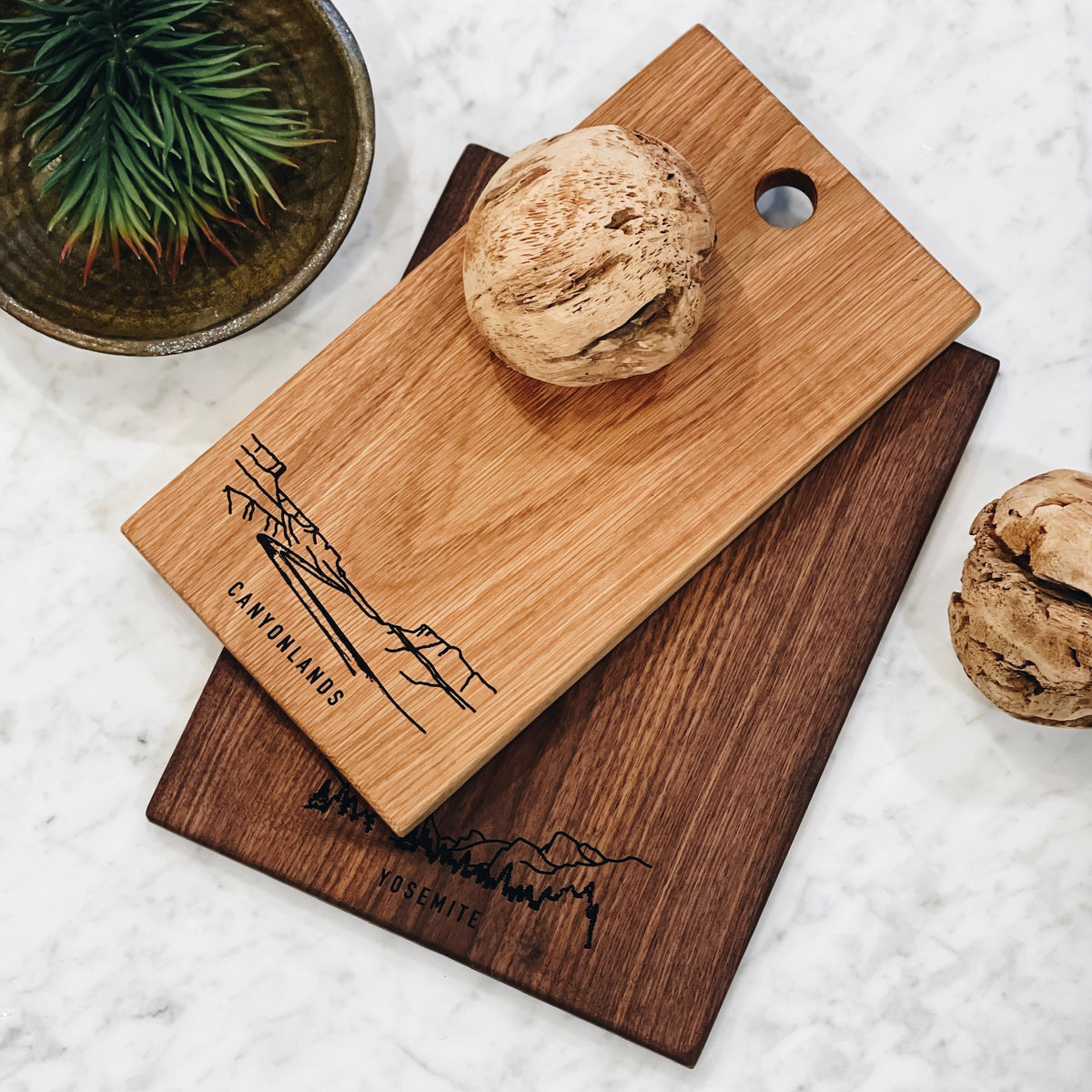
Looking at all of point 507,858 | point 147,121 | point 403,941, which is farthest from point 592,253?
point 403,941

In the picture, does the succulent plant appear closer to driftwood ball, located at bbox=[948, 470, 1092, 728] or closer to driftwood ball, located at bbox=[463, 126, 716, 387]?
driftwood ball, located at bbox=[463, 126, 716, 387]

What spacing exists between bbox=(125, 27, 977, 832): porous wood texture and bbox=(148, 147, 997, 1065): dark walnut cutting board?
0.22ft

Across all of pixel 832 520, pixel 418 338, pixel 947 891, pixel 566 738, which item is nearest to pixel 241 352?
pixel 418 338

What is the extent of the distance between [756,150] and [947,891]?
2.81 feet

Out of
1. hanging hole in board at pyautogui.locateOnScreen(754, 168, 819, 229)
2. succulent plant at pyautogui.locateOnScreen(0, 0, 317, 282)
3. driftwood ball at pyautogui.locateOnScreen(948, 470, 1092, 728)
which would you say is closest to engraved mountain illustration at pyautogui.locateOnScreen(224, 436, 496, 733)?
succulent plant at pyautogui.locateOnScreen(0, 0, 317, 282)

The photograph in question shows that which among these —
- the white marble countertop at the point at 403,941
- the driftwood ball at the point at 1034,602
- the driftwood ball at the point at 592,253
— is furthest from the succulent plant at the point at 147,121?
the driftwood ball at the point at 1034,602

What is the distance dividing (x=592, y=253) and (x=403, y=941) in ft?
2.55

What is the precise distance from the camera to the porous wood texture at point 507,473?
103cm

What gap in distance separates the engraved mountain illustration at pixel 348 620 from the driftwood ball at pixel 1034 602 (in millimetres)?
501

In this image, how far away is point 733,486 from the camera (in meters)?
1.04

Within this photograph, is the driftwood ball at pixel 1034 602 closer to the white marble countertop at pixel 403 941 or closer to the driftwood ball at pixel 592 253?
the white marble countertop at pixel 403 941

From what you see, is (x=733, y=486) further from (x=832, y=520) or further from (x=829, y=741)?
(x=829, y=741)

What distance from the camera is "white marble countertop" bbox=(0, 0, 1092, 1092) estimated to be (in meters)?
1.14

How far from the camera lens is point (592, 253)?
90 cm
